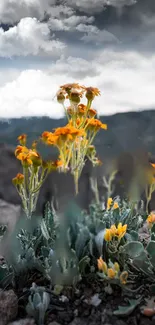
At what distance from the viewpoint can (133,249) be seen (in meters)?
1.42

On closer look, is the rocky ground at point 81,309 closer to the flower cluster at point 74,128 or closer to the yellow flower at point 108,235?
the yellow flower at point 108,235

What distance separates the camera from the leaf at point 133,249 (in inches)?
55.2

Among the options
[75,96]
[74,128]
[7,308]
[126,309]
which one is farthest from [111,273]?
[75,96]

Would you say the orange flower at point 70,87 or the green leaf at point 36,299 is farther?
the orange flower at point 70,87

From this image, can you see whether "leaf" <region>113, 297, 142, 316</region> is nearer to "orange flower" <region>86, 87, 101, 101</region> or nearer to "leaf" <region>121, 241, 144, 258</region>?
"leaf" <region>121, 241, 144, 258</region>

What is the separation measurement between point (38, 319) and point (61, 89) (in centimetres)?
101

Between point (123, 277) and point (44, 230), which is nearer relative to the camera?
point (123, 277)

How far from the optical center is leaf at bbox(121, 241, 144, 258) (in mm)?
1403

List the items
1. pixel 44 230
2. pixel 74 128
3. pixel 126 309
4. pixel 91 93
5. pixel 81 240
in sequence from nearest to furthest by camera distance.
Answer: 1. pixel 126 309
2. pixel 81 240
3. pixel 44 230
4. pixel 74 128
5. pixel 91 93

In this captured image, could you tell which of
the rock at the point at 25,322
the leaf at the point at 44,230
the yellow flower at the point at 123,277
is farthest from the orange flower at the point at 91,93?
the rock at the point at 25,322

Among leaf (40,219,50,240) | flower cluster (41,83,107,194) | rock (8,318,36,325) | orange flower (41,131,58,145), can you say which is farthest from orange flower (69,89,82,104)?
rock (8,318,36,325)

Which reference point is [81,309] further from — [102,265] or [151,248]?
[151,248]

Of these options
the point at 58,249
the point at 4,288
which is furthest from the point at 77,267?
the point at 4,288

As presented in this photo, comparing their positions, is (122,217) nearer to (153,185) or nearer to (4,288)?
(4,288)
